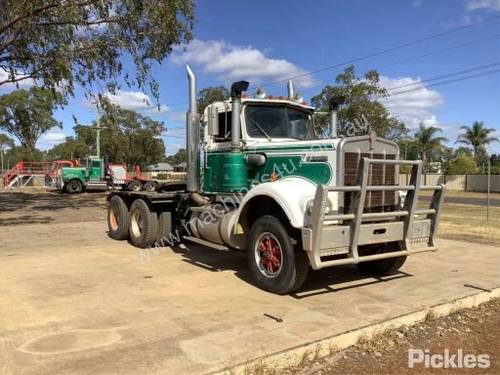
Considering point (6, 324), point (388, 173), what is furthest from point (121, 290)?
point (388, 173)

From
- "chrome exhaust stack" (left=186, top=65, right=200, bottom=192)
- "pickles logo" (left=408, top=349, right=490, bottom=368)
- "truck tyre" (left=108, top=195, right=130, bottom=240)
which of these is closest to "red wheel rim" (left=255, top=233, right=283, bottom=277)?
"pickles logo" (left=408, top=349, right=490, bottom=368)

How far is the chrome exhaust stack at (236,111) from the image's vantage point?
24.2ft

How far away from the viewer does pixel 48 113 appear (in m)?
55.0

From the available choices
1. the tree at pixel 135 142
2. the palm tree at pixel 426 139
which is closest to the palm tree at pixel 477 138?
the palm tree at pixel 426 139

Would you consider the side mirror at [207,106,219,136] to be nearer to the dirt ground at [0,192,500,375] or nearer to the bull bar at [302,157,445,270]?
the dirt ground at [0,192,500,375]

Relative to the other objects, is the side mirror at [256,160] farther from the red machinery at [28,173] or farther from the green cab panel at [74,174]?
the red machinery at [28,173]

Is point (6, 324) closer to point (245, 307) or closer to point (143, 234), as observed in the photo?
point (245, 307)

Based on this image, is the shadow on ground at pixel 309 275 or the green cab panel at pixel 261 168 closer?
the green cab panel at pixel 261 168

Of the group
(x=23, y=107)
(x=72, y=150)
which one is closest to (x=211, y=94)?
(x=23, y=107)

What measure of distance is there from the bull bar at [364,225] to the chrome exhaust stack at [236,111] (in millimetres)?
2093

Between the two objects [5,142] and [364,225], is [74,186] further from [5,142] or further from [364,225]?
[5,142]

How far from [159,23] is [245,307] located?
13.5 meters

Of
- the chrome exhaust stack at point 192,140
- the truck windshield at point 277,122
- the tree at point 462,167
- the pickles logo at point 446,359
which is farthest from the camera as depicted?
the tree at point 462,167

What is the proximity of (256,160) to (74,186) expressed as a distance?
27869 mm
